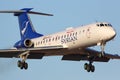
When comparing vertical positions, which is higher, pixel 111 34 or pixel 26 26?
pixel 26 26

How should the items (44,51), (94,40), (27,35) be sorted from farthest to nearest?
(27,35)
(44,51)
(94,40)

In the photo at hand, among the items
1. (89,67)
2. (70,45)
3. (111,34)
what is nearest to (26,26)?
(89,67)

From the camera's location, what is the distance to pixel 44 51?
Result: 5069cm

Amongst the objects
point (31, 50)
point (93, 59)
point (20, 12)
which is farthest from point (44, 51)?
point (20, 12)

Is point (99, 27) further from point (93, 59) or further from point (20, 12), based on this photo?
point (20, 12)

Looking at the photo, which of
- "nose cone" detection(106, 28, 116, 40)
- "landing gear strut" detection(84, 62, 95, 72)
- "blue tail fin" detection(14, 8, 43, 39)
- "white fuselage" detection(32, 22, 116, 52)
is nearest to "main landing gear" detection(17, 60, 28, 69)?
"white fuselage" detection(32, 22, 116, 52)

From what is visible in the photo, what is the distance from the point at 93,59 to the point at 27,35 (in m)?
8.01

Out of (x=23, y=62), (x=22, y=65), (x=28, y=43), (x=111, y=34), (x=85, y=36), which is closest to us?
(x=111, y=34)

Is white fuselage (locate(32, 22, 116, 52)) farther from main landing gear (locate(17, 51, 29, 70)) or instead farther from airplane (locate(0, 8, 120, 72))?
main landing gear (locate(17, 51, 29, 70))

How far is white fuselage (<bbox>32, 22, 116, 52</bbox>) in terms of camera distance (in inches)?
1865

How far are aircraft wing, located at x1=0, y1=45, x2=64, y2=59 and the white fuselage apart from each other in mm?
727

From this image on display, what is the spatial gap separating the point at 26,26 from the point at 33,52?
29.2 ft

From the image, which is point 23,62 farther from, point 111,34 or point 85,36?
point 111,34

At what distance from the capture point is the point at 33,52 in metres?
51.2
